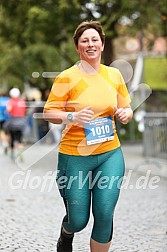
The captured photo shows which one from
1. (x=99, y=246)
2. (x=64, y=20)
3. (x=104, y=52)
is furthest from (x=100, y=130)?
(x=104, y=52)

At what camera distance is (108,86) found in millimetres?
4367

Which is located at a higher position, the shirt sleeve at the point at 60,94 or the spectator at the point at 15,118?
the shirt sleeve at the point at 60,94

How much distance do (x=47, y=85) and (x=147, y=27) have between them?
9875 mm

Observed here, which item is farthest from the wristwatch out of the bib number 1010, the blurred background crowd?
the blurred background crowd

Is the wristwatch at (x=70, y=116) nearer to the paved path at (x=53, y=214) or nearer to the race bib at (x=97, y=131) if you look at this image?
the race bib at (x=97, y=131)

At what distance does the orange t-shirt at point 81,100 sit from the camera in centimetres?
429

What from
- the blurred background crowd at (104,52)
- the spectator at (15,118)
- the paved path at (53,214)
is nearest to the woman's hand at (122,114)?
the paved path at (53,214)

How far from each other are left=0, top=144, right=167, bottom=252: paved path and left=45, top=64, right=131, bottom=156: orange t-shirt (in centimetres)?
148

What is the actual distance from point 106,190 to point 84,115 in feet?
1.75

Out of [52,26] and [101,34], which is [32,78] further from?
[101,34]

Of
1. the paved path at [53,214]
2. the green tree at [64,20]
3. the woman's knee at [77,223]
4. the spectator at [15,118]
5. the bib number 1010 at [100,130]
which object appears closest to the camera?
the bib number 1010 at [100,130]

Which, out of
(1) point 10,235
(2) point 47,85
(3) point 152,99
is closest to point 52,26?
(3) point 152,99

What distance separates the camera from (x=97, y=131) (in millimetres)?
4258

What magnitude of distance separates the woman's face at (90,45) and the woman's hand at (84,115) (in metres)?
0.40
